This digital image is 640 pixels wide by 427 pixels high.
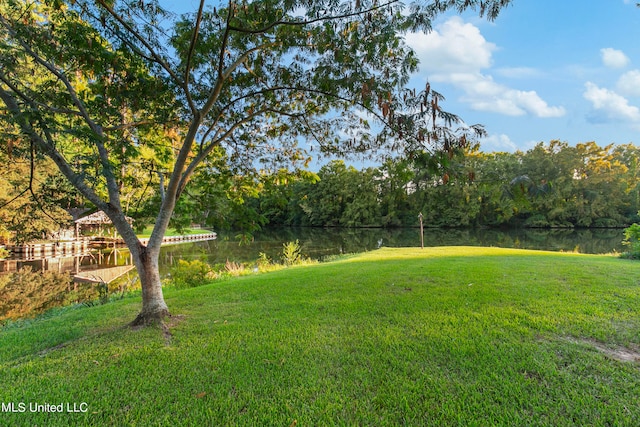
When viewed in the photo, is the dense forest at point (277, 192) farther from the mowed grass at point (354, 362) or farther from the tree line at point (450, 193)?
the mowed grass at point (354, 362)

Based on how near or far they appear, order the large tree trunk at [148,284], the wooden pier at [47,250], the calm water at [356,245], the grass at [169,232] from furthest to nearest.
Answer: the calm water at [356,245], the wooden pier at [47,250], the grass at [169,232], the large tree trunk at [148,284]

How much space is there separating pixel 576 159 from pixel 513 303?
32810mm

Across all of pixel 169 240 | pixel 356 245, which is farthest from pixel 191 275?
pixel 169 240

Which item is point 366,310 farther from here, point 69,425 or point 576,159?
point 576,159

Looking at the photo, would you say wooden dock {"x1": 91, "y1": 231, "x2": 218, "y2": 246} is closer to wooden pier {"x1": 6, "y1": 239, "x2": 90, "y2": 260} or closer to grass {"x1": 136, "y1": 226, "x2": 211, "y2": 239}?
grass {"x1": 136, "y1": 226, "x2": 211, "y2": 239}

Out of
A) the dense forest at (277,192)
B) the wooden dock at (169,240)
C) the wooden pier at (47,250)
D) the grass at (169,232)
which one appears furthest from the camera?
the wooden dock at (169,240)

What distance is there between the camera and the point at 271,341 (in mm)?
3252

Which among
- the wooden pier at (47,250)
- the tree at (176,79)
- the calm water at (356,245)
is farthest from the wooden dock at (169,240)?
the tree at (176,79)

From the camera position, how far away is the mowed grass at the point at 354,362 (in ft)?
6.86

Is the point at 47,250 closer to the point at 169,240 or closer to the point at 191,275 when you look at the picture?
the point at 169,240

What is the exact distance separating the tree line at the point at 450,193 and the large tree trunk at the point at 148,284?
3.18 ft

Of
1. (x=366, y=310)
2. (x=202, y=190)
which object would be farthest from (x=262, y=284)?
(x=366, y=310)

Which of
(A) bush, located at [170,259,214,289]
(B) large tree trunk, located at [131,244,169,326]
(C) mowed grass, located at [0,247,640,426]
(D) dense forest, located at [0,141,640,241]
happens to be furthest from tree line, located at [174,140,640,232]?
(A) bush, located at [170,259,214,289]

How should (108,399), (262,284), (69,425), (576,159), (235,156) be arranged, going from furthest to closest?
(576,159) → (262,284) → (235,156) → (108,399) → (69,425)
